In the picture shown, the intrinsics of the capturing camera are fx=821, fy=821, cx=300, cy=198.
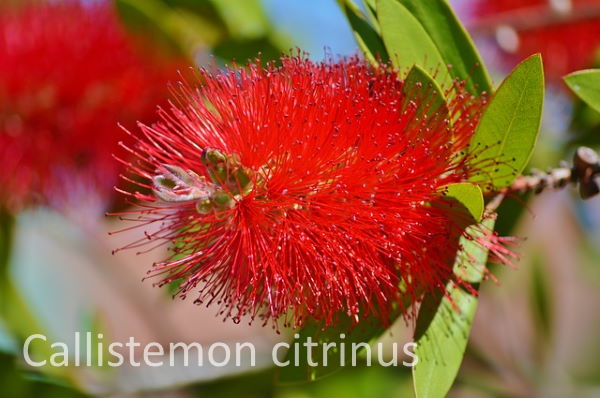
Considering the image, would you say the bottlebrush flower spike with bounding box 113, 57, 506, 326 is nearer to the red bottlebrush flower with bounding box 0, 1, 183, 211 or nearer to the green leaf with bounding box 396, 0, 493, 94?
the green leaf with bounding box 396, 0, 493, 94

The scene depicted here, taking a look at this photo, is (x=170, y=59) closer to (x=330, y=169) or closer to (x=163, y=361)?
(x=163, y=361)

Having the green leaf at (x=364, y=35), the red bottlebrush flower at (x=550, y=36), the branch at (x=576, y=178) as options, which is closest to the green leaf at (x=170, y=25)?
the red bottlebrush flower at (x=550, y=36)

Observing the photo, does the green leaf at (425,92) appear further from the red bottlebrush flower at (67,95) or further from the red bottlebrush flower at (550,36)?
the red bottlebrush flower at (67,95)

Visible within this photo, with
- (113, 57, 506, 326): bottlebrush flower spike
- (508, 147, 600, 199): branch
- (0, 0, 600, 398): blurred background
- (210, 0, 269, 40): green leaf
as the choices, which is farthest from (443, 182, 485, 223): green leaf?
(210, 0, 269, 40): green leaf

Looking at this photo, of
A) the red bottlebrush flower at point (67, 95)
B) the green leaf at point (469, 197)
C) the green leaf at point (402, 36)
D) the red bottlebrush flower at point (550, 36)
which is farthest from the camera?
the red bottlebrush flower at point (67, 95)

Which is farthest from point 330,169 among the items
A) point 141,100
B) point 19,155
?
point 19,155

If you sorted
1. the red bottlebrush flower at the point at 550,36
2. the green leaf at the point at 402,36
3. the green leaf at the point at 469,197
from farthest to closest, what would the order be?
the red bottlebrush flower at the point at 550,36 < the green leaf at the point at 402,36 < the green leaf at the point at 469,197

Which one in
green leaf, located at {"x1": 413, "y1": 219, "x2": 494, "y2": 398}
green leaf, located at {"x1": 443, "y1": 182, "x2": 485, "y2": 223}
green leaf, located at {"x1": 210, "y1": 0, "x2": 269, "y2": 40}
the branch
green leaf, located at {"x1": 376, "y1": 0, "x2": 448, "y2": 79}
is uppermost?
green leaf, located at {"x1": 210, "y1": 0, "x2": 269, "y2": 40}
